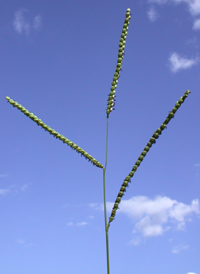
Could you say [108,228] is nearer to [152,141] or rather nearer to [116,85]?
[152,141]

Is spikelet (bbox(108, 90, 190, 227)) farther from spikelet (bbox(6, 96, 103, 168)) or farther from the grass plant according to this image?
spikelet (bbox(6, 96, 103, 168))

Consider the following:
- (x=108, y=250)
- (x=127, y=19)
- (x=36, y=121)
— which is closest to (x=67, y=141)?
(x=36, y=121)

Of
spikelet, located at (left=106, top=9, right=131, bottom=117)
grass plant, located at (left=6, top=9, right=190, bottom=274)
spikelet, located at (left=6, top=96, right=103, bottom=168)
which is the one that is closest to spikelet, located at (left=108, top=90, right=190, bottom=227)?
grass plant, located at (left=6, top=9, right=190, bottom=274)

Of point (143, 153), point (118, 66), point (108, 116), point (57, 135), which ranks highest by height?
point (118, 66)

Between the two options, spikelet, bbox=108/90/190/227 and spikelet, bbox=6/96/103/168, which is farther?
spikelet, bbox=6/96/103/168

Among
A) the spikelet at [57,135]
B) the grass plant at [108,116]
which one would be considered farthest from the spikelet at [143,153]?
the spikelet at [57,135]

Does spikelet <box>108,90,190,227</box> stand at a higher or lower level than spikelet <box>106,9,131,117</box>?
lower

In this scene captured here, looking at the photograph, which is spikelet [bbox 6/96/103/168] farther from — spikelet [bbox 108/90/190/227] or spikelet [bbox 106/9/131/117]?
spikelet [bbox 106/9/131/117]

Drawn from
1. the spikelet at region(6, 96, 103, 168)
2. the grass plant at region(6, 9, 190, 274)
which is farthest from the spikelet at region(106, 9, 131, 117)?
the spikelet at region(6, 96, 103, 168)

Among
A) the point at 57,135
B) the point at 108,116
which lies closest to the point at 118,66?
the point at 108,116

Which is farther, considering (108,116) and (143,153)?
(108,116)

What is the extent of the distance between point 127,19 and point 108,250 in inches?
110

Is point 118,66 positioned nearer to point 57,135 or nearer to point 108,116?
point 108,116

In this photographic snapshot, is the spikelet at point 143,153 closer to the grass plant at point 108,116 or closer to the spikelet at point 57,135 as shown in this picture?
the grass plant at point 108,116
